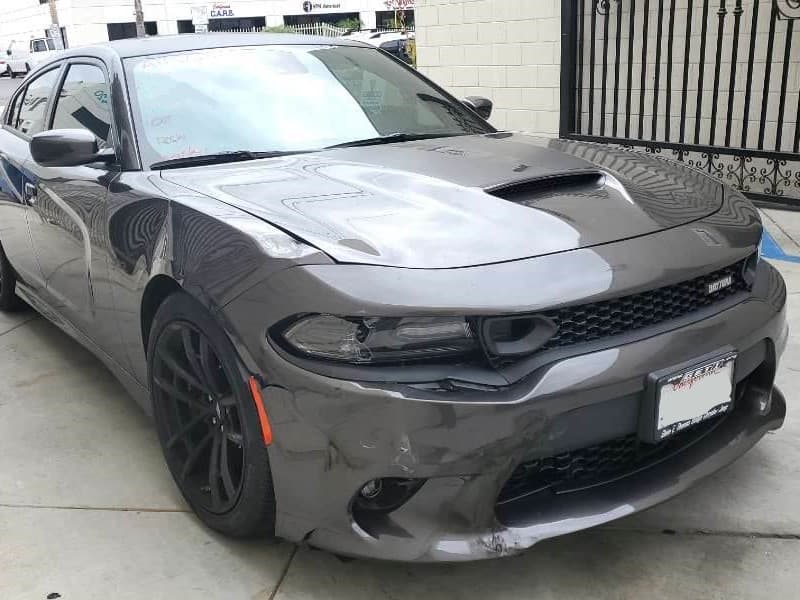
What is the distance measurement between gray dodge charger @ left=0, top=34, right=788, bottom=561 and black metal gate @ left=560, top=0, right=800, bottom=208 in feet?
13.2

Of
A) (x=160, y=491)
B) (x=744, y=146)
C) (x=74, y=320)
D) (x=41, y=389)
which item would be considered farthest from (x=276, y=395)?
(x=744, y=146)

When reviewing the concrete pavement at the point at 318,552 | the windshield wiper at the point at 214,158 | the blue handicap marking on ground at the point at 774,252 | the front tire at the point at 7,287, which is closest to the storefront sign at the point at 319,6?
the blue handicap marking on ground at the point at 774,252

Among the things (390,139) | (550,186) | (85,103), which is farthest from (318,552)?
(85,103)

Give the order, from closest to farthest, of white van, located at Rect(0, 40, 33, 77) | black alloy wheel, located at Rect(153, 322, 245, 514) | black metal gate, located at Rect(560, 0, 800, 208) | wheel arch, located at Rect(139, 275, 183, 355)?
black alloy wheel, located at Rect(153, 322, 245, 514) → wheel arch, located at Rect(139, 275, 183, 355) → black metal gate, located at Rect(560, 0, 800, 208) → white van, located at Rect(0, 40, 33, 77)

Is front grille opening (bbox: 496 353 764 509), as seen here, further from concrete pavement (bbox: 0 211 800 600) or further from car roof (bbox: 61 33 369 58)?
car roof (bbox: 61 33 369 58)

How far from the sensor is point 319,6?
54.5 m

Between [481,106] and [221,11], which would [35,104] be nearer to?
[481,106]

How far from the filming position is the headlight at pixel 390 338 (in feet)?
6.29

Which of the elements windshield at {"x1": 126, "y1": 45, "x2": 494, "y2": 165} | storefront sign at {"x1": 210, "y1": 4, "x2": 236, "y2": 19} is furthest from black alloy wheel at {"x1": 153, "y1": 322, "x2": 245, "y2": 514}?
storefront sign at {"x1": 210, "y1": 4, "x2": 236, "y2": 19}

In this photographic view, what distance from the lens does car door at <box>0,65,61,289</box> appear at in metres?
3.87

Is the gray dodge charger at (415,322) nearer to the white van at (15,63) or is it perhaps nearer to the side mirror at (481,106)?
the side mirror at (481,106)

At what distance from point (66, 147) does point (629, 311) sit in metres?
2.04

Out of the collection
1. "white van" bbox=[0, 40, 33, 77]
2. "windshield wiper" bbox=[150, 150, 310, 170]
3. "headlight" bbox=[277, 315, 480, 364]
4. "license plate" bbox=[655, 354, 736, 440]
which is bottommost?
"white van" bbox=[0, 40, 33, 77]

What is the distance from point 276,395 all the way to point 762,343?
1410mm
